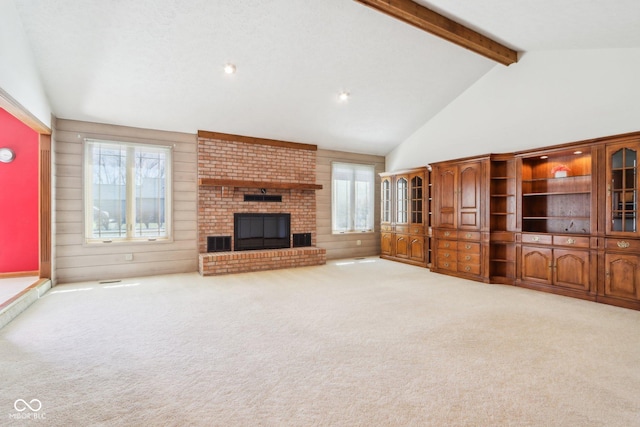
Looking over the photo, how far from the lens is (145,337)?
3113 mm

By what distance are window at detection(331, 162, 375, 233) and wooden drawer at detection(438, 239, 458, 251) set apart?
7.91 ft

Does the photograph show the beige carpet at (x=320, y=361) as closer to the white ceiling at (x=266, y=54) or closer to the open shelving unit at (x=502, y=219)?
the open shelving unit at (x=502, y=219)

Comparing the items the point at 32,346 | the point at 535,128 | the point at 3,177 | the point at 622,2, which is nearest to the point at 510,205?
the point at 535,128

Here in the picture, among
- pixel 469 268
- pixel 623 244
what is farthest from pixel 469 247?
pixel 623 244

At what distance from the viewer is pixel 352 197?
816 cm

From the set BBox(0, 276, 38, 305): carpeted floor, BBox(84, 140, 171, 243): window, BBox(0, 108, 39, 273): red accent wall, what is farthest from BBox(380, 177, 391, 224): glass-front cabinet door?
BBox(0, 108, 39, 273): red accent wall

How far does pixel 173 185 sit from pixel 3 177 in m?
2.56

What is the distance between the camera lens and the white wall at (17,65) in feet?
10.5

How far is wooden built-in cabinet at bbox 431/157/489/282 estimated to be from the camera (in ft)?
18.2

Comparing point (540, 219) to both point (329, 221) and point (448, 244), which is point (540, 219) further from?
point (329, 221)

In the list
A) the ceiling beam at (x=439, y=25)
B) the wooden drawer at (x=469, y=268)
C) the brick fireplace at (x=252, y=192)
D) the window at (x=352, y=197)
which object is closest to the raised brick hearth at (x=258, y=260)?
the brick fireplace at (x=252, y=192)

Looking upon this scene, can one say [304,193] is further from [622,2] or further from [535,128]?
[622,2]

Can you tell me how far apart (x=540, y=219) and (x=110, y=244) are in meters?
7.35

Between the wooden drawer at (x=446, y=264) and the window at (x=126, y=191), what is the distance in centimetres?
517
